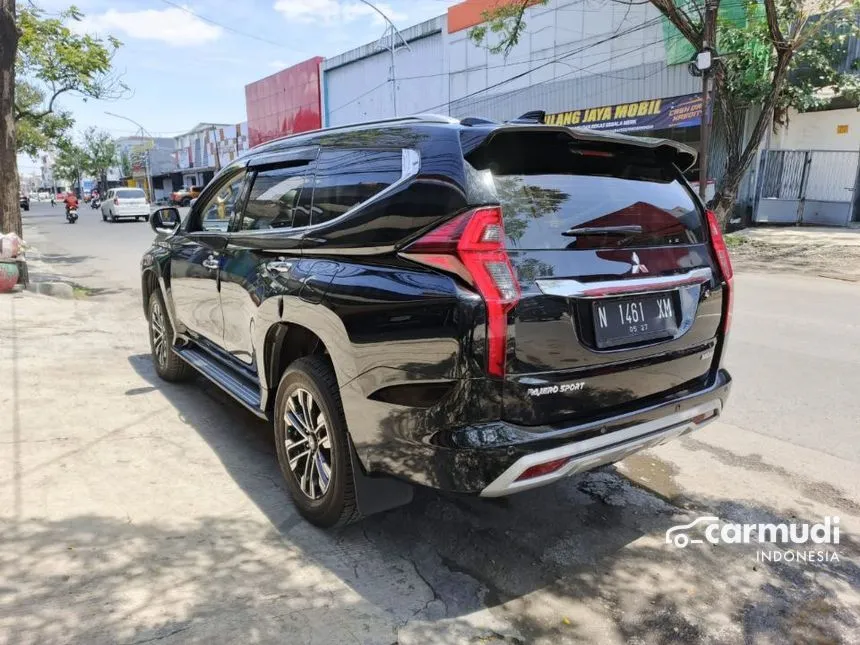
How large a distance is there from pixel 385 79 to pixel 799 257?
21.9m

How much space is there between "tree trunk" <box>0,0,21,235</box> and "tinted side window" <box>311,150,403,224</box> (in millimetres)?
9075

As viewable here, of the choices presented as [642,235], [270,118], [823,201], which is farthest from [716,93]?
[270,118]

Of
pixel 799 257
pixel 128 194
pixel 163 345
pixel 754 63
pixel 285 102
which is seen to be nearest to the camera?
pixel 163 345

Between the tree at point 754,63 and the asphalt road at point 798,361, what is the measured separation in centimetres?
409

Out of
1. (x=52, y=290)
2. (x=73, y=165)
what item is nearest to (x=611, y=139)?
(x=52, y=290)

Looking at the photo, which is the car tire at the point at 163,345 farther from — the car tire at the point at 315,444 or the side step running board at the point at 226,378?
the car tire at the point at 315,444

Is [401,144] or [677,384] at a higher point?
[401,144]

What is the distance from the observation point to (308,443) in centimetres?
303

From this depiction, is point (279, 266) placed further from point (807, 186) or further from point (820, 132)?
point (820, 132)

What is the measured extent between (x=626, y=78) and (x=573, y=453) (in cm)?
1946

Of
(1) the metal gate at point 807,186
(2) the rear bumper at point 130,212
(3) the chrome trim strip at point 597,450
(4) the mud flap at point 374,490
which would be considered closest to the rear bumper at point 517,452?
(3) the chrome trim strip at point 597,450

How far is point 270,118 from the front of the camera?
4088 cm

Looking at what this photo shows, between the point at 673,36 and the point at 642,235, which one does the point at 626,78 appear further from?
the point at 642,235

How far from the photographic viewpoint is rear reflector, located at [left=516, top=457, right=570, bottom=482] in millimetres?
2268
